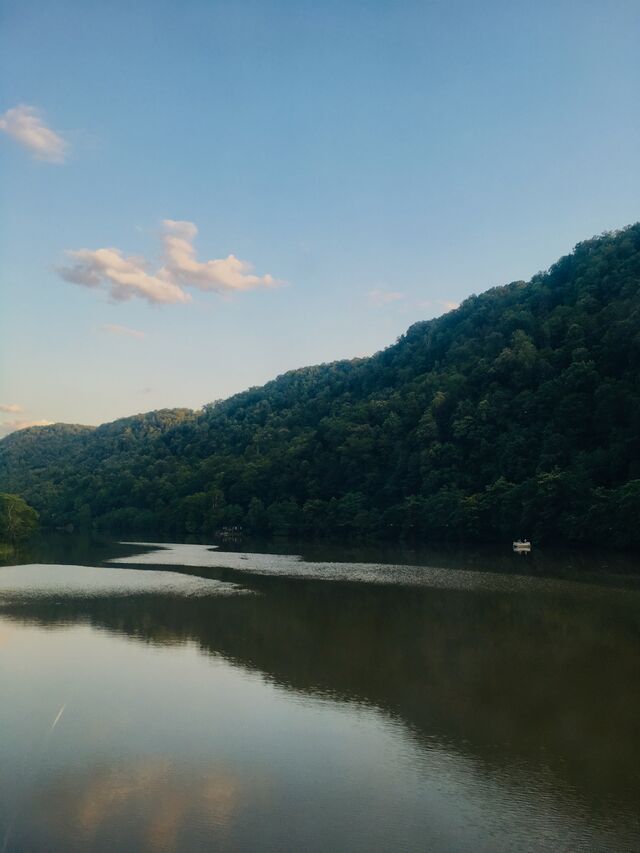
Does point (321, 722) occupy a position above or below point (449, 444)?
below

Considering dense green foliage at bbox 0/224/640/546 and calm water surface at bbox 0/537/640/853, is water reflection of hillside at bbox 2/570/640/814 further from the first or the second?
dense green foliage at bbox 0/224/640/546

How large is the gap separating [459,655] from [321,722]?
22.9 feet

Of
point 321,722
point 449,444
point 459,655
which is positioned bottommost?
point 321,722

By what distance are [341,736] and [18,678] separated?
8943mm

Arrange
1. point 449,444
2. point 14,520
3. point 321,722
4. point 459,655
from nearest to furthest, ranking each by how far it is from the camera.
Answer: point 321,722 < point 459,655 < point 14,520 < point 449,444

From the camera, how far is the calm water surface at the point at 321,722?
32.1ft

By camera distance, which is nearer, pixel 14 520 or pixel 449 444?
pixel 14 520

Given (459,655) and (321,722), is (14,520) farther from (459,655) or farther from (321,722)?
(321,722)

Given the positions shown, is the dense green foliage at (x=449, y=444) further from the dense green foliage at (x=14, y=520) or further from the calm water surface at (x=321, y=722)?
the dense green foliage at (x=14, y=520)

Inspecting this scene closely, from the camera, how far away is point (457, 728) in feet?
46.4

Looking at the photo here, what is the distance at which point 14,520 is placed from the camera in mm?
64562

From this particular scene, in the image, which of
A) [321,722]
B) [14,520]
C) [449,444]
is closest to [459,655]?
[321,722]

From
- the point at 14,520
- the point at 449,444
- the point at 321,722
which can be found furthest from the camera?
the point at 449,444

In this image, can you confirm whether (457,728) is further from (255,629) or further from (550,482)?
(550,482)
